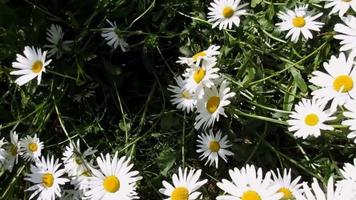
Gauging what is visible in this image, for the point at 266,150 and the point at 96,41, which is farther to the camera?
the point at 96,41

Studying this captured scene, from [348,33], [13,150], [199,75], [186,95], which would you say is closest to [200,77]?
[199,75]

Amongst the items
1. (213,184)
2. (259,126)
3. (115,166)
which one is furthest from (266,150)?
(115,166)

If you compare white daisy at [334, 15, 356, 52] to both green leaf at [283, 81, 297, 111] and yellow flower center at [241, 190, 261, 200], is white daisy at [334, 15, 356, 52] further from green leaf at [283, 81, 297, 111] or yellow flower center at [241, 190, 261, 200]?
yellow flower center at [241, 190, 261, 200]

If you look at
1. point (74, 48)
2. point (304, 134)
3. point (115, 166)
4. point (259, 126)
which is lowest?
point (115, 166)

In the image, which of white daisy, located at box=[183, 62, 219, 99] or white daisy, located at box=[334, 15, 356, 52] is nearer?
white daisy, located at box=[334, 15, 356, 52]

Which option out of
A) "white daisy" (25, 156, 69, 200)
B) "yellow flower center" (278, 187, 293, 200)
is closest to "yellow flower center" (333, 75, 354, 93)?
"yellow flower center" (278, 187, 293, 200)

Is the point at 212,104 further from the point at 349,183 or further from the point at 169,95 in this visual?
the point at 349,183

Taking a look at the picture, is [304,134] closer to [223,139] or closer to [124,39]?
[223,139]
